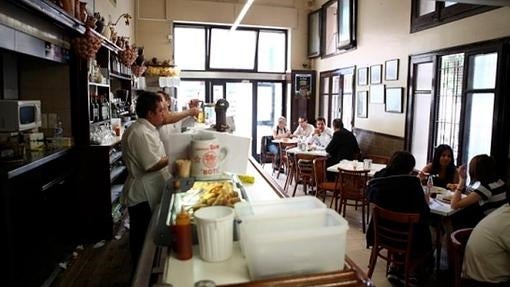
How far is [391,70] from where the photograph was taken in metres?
6.24

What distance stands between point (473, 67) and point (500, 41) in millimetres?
481

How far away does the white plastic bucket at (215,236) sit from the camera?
135 centimetres

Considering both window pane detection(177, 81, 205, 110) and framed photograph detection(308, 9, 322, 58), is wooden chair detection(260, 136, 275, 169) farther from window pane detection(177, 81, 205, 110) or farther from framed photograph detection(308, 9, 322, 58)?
framed photograph detection(308, 9, 322, 58)

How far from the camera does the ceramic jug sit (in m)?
1.91

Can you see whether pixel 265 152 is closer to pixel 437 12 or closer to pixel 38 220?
pixel 437 12

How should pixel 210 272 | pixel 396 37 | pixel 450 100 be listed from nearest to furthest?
pixel 210 272
pixel 450 100
pixel 396 37

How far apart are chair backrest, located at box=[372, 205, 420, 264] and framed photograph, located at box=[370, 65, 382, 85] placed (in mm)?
3808

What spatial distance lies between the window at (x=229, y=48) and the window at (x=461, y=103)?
4938 mm

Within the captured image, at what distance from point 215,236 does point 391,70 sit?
564cm

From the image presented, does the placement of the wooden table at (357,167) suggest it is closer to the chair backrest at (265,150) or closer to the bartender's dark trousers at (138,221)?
the bartender's dark trousers at (138,221)

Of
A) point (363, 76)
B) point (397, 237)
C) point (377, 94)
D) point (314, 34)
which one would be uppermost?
point (314, 34)

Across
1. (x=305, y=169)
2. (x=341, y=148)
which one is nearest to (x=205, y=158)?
(x=305, y=169)

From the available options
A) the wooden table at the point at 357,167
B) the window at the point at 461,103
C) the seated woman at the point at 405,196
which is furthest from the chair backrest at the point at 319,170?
the seated woman at the point at 405,196

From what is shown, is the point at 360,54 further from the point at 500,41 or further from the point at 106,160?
the point at 106,160
